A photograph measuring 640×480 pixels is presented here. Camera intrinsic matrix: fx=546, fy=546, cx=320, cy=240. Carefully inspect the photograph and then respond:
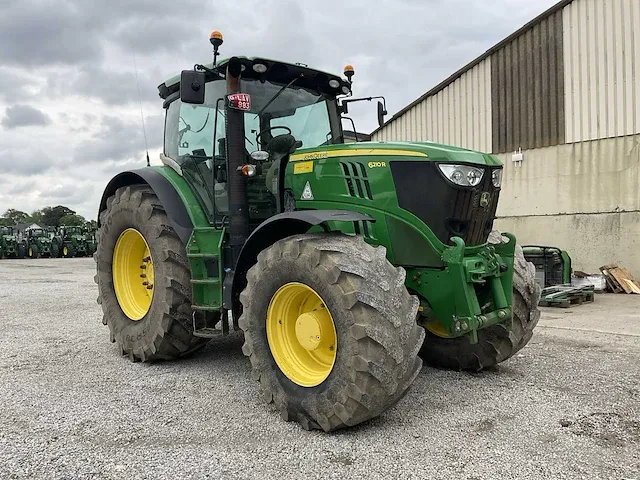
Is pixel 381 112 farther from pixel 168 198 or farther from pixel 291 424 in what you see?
pixel 291 424

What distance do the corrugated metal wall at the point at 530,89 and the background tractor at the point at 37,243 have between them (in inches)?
1092

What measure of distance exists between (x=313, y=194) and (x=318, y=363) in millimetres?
1290

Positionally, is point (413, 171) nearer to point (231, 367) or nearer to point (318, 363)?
point (318, 363)

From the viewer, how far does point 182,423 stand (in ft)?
11.6

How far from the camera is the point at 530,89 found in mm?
12188

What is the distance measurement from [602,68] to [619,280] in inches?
170

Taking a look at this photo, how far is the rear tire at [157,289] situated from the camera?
4695 millimetres

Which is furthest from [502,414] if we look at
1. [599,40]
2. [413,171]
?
[599,40]

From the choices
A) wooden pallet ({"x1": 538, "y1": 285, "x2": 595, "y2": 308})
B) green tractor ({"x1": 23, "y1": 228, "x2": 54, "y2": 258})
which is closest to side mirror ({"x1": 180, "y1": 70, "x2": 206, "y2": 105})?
wooden pallet ({"x1": 538, "y1": 285, "x2": 595, "y2": 308})

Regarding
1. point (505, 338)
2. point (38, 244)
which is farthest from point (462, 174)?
point (38, 244)

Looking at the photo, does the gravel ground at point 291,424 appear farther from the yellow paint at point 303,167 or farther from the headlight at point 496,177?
the yellow paint at point 303,167

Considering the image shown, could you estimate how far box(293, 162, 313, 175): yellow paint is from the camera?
4246 mm

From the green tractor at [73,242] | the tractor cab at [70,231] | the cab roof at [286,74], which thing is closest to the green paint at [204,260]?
the cab roof at [286,74]

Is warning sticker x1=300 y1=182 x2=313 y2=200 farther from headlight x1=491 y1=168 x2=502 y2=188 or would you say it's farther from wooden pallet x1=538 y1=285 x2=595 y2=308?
wooden pallet x1=538 y1=285 x2=595 y2=308
